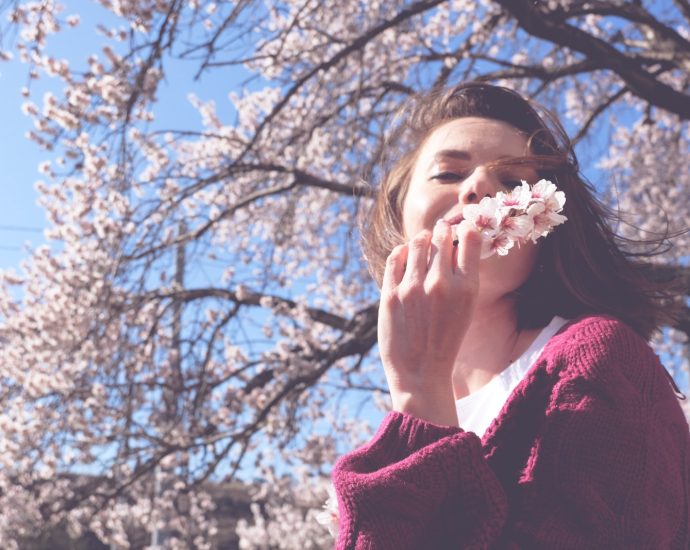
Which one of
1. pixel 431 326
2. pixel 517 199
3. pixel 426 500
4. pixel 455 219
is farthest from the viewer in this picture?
pixel 455 219

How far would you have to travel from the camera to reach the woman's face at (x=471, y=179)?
1156 millimetres

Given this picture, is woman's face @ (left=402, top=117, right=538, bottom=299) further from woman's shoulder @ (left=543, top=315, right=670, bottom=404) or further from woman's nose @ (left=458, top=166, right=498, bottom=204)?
woman's shoulder @ (left=543, top=315, right=670, bottom=404)

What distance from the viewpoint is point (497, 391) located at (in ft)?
3.49

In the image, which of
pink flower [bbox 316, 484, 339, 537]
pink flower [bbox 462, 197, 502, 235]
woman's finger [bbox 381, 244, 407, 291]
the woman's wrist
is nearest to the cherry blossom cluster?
pink flower [bbox 462, 197, 502, 235]

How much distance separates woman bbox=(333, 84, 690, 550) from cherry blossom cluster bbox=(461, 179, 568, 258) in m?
0.05

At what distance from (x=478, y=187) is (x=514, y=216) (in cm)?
15

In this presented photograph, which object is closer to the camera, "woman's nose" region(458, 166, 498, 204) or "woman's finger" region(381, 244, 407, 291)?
"woman's finger" region(381, 244, 407, 291)

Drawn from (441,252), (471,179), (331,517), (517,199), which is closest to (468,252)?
(441,252)

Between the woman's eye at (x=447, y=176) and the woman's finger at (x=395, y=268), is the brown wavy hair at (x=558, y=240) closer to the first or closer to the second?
the woman's eye at (x=447, y=176)

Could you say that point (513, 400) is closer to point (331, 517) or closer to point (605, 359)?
point (605, 359)

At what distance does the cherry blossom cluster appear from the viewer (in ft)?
3.33

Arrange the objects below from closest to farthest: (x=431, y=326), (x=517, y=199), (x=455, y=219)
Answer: (x=431, y=326), (x=517, y=199), (x=455, y=219)

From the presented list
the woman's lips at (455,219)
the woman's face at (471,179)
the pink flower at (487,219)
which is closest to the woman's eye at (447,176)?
the woman's face at (471,179)

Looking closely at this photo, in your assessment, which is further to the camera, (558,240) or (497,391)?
(558,240)
